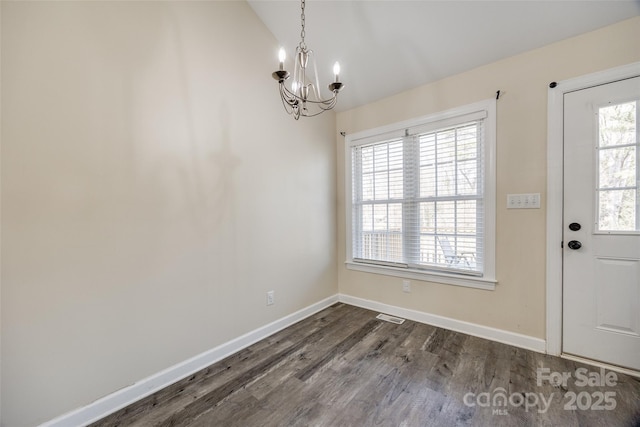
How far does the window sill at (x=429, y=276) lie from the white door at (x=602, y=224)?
53cm

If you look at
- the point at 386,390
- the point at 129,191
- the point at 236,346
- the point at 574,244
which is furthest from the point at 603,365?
the point at 129,191

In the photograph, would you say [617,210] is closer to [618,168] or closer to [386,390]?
[618,168]

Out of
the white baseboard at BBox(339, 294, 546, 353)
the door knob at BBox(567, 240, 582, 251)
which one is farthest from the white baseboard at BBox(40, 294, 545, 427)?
the door knob at BBox(567, 240, 582, 251)

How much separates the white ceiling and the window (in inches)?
17.7

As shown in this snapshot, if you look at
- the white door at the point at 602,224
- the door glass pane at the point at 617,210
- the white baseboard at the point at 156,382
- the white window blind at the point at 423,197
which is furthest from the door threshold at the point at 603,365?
the white baseboard at the point at 156,382

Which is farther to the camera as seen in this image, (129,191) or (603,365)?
(603,365)

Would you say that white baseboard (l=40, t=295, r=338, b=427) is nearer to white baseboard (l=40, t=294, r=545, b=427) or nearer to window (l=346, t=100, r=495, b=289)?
white baseboard (l=40, t=294, r=545, b=427)

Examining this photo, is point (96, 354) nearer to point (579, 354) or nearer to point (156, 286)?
point (156, 286)

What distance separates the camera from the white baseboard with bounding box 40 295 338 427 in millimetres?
1432

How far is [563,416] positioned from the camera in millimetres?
1447

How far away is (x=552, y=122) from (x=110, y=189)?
10.1 feet

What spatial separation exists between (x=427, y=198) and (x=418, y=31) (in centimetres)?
146

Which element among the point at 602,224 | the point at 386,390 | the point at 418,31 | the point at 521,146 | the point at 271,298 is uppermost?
the point at 418,31

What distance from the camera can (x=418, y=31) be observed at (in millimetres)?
→ 2188
